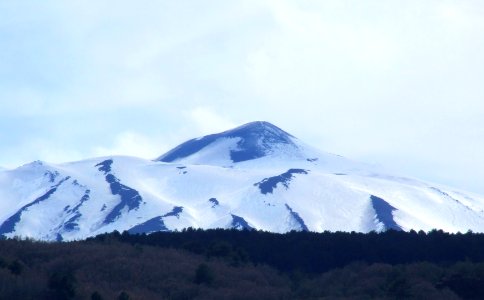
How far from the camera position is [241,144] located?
18388 centimetres

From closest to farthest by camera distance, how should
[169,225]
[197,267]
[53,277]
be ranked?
[53,277] → [197,267] → [169,225]

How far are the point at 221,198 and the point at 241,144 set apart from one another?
Answer: 4032 cm

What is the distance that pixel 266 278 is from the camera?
63.3m

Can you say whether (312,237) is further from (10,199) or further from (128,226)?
(10,199)

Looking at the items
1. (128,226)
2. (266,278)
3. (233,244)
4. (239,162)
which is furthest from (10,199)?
(266,278)

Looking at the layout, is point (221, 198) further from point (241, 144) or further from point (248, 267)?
point (248, 267)

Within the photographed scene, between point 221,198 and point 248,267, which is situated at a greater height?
point 221,198

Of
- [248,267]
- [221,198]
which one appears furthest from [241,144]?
[248,267]

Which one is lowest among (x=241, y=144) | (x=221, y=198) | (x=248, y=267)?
(x=248, y=267)

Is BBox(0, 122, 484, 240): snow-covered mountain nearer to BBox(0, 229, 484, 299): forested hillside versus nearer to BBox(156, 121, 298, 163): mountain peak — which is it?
BBox(156, 121, 298, 163): mountain peak

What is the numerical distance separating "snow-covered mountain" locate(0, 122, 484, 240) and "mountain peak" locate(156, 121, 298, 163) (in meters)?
4.67

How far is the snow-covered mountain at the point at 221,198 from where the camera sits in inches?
5281

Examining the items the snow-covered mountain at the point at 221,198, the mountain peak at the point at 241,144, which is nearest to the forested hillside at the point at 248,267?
the snow-covered mountain at the point at 221,198

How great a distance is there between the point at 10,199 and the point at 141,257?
89664 mm
